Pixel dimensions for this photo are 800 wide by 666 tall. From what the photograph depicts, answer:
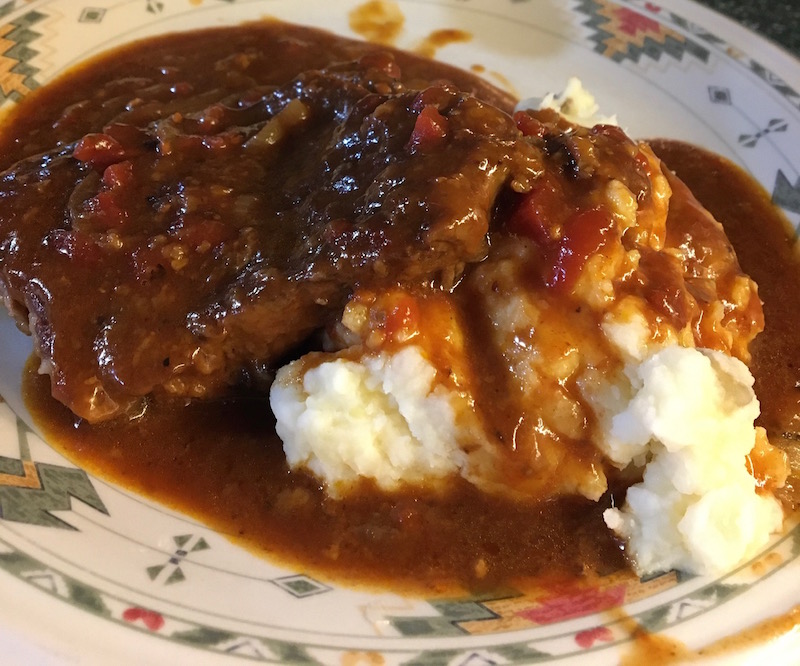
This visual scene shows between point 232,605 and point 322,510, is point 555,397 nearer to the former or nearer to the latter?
point 322,510

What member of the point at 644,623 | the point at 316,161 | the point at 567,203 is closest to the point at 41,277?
the point at 316,161

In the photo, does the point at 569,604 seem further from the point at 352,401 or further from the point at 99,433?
the point at 99,433

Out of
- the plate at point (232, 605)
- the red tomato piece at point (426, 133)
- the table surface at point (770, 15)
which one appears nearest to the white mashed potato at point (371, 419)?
the plate at point (232, 605)

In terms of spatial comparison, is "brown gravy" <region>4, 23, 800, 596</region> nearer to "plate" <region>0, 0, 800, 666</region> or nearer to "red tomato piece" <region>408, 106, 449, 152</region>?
"plate" <region>0, 0, 800, 666</region>

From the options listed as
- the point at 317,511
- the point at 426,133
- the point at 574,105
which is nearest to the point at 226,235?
the point at 426,133

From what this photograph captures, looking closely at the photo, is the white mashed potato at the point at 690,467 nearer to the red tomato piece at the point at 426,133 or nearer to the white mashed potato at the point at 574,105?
the red tomato piece at the point at 426,133

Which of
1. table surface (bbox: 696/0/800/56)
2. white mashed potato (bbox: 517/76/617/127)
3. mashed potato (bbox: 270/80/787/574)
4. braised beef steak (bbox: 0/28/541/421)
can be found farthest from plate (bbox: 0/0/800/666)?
table surface (bbox: 696/0/800/56)
